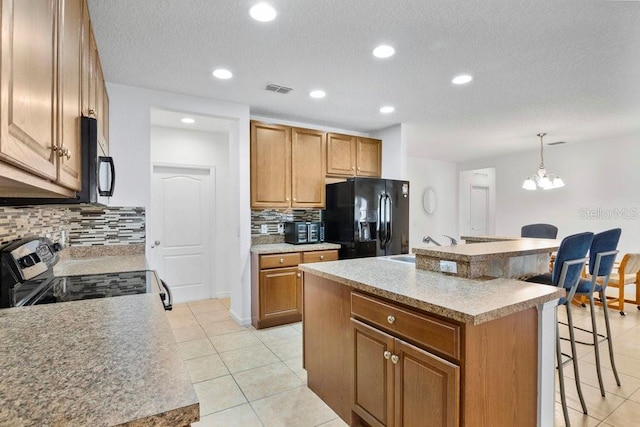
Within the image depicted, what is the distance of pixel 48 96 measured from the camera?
0.93m

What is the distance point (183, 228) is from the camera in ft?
15.1

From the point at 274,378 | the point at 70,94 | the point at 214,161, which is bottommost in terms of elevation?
the point at 274,378

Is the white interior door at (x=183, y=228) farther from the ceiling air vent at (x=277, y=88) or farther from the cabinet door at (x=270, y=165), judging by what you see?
the ceiling air vent at (x=277, y=88)

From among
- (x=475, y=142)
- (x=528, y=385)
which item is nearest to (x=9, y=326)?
(x=528, y=385)

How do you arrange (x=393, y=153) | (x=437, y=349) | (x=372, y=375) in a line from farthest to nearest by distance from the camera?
(x=393, y=153), (x=372, y=375), (x=437, y=349)

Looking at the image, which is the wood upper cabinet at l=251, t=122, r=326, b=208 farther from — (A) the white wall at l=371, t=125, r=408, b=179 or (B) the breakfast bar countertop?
(B) the breakfast bar countertop

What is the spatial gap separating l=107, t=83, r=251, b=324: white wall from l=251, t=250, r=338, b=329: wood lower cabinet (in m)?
Answer: 0.18

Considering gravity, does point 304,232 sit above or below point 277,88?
below

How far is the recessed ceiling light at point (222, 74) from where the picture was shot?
2758 millimetres

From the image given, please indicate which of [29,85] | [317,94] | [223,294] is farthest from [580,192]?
[29,85]

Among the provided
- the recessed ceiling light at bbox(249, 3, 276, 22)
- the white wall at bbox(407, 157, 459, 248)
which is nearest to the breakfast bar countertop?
the recessed ceiling light at bbox(249, 3, 276, 22)

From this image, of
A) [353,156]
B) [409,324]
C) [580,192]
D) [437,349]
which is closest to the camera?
[437,349]

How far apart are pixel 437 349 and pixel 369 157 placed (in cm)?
358

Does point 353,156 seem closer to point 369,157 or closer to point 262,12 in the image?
point 369,157
